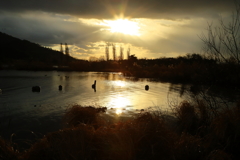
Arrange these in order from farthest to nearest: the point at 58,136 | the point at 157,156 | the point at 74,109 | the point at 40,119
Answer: the point at 40,119
the point at 74,109
the point at 58,136
the point at 157,156

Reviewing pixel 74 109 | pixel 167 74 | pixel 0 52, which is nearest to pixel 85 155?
pixel 74 109

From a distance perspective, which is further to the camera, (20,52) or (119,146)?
(20,52)

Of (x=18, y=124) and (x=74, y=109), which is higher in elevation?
(x=74, y=109)

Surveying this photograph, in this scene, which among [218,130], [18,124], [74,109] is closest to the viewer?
[218,130]

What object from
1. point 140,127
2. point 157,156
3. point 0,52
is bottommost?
point 157,156

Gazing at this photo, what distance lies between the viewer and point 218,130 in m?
7.74

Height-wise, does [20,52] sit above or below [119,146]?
above

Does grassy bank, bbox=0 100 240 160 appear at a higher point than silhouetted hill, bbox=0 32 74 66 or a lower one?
lower

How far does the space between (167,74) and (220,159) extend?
45343 mm

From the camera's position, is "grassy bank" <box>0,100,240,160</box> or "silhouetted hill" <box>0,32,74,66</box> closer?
"grassy bank" <box>0,100,240,160</box>

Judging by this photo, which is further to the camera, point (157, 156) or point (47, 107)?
point (47, 107)

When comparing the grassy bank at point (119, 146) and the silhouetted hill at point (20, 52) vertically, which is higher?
the silhouetted hill at point (20, 52)

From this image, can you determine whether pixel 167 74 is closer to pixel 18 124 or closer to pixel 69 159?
pixel 18 124

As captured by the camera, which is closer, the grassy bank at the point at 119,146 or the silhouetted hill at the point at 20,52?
the grassy bank at the point at 119,146
